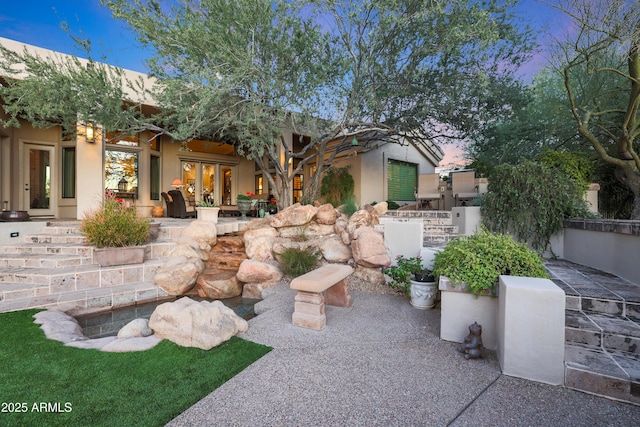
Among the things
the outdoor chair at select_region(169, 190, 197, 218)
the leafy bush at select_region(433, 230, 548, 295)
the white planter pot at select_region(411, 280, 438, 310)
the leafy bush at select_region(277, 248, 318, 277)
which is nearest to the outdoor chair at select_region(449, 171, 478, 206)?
the leafy bush at select_region(277, 248, 318, 277)

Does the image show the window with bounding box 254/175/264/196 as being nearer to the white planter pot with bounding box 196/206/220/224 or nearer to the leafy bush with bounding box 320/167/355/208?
the leafy bush with bounding box 320/167/355/208

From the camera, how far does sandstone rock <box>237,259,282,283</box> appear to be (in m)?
5.61

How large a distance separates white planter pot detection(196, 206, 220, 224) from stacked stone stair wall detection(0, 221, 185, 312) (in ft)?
4.78

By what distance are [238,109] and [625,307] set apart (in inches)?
286

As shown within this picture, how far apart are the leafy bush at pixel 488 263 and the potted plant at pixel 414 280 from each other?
81cm

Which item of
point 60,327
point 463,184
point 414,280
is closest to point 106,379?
point 60,327

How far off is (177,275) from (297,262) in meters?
2.09

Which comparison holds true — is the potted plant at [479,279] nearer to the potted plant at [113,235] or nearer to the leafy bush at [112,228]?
the potted plant at [113,235]

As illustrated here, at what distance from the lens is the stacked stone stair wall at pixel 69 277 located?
4316mm

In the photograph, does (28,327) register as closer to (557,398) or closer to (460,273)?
Answer: (460,273)

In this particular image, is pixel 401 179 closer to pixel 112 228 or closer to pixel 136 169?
pixel 136 169

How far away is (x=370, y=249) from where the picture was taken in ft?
17.4

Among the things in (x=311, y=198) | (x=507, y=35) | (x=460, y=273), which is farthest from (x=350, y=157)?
(x=460, y=273)

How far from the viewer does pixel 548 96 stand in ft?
28.7
